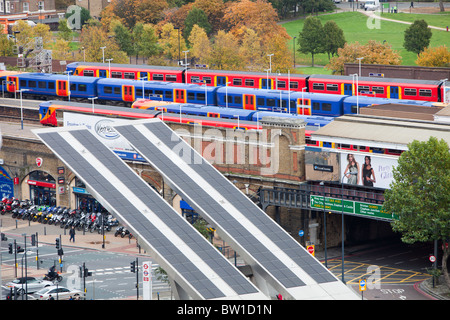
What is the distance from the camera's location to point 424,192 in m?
66.4

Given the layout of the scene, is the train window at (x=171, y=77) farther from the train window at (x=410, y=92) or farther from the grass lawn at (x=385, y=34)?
the grass lawn at (x=385, y=34)

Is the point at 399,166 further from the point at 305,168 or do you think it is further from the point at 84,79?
the point at 84,79

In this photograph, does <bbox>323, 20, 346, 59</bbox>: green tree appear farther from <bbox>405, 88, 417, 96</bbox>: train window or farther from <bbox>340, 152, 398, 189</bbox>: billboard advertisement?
<bbox>340, 152, 398, 189</bbox>: billboard advertisement

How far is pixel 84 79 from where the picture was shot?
125m

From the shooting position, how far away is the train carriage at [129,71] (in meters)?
127

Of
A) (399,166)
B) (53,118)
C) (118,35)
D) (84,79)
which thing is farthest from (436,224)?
(118,35)

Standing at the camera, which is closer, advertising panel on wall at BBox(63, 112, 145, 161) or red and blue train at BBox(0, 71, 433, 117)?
advertising panel on wall at BBox(63, 112, 145, 161)

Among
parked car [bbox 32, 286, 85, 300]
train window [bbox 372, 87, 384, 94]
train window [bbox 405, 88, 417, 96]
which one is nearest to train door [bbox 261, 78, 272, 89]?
train window [bbox 372, 87, 384, 94]

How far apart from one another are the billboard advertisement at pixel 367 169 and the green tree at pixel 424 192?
→ 218 inches

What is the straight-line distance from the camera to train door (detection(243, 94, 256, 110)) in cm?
10700

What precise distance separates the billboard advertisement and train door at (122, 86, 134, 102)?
47.3 metres

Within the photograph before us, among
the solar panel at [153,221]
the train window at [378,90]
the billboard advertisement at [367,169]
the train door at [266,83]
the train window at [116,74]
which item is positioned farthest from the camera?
the train window at [116,74]

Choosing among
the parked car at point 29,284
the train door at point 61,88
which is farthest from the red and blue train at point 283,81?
the parked car at point 29,284

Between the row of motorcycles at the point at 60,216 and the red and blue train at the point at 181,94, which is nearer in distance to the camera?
the row of motorcycles at the point at 60,216
